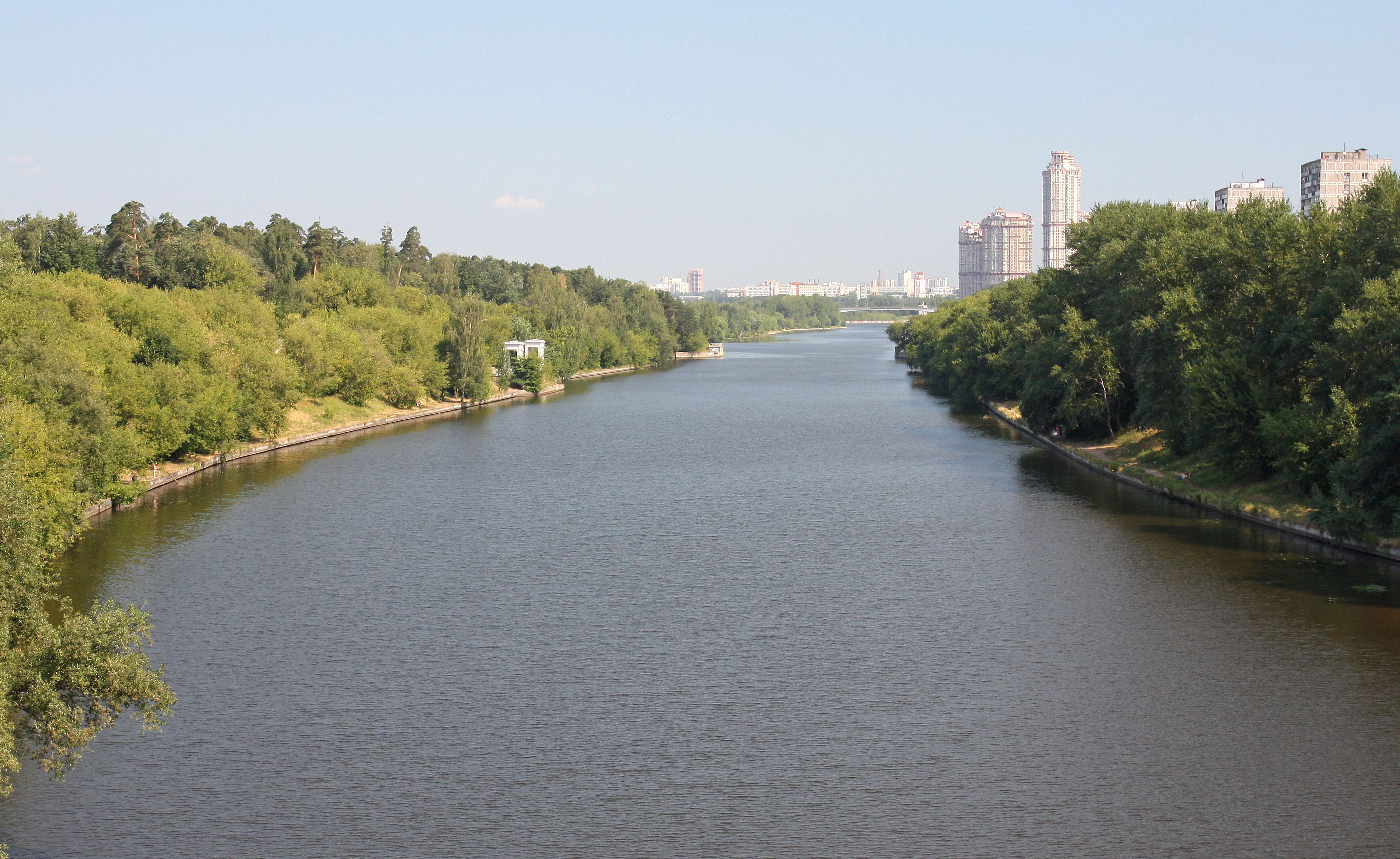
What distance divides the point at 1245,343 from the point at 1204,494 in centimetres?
459

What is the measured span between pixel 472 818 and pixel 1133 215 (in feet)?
137

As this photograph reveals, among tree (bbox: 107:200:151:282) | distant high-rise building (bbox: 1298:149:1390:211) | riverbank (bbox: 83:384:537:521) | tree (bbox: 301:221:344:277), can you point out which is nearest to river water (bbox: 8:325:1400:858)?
riverbank (bbox: 83:384:537:521)

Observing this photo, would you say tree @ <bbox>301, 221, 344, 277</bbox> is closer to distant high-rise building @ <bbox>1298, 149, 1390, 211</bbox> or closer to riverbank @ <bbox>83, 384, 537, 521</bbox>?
riverbank @ <bbox>83, 384, 537, 521</bbox>

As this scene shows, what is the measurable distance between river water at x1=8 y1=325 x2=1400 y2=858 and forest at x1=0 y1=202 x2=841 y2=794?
6.23 ft

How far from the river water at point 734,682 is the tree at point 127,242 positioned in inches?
1471

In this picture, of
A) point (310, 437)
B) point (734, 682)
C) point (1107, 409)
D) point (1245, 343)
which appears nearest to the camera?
point (734, 682)

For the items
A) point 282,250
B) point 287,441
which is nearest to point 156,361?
point 287,441

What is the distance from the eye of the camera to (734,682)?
20141mm

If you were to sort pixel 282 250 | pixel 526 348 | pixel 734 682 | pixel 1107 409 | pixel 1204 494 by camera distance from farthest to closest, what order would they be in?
pixel 526 348
pixel 282 250
pixel 1107 409
pixel 1204 494
pixel 734 682

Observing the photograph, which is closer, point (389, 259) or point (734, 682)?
point (734, 682)

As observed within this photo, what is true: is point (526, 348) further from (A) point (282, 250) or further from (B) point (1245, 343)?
(B) point (1245, 343)

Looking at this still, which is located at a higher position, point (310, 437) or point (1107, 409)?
point (1107, 409)

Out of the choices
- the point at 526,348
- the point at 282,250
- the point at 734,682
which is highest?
the point at 282,250

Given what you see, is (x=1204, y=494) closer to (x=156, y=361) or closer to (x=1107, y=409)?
(x=1107, y=409)
